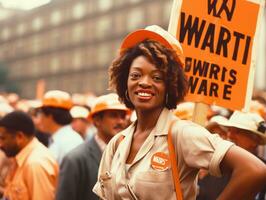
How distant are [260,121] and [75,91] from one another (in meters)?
60.8

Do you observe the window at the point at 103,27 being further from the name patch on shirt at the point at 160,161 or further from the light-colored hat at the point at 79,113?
the name patch on shirt at the point at 160,161

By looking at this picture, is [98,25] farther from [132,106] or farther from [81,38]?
[132,106]

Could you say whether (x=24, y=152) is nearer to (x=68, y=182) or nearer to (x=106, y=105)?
(x=68, y=182)

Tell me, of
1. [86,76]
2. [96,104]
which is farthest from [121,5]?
[96,104]

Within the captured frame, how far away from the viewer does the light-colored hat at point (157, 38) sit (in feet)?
10.5

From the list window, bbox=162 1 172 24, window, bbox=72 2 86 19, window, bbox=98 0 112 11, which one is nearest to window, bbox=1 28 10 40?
window, bbox=72 2 86 19

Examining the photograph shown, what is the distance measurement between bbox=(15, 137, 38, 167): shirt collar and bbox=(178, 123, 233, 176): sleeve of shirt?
7.87 feet

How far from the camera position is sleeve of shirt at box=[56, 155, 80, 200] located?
4720 millimetres

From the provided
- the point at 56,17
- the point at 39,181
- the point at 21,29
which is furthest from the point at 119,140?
the point at 21,29

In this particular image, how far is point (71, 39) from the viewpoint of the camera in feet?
220

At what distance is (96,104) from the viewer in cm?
554

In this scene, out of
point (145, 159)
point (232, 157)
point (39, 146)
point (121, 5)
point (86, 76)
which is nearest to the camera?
point (232, 157)

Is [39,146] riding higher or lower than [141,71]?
lower

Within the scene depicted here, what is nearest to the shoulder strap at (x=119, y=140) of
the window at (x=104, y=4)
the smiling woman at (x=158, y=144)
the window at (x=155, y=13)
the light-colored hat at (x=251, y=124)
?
the smiling woman at (x=158, y=144)
